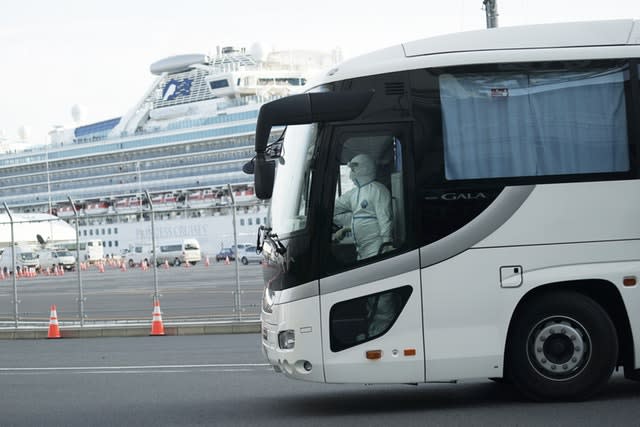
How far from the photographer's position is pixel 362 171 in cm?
806

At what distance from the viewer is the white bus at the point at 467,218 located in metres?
7.94

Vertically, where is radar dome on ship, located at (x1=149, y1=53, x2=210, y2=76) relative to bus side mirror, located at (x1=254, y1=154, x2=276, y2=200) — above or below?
above

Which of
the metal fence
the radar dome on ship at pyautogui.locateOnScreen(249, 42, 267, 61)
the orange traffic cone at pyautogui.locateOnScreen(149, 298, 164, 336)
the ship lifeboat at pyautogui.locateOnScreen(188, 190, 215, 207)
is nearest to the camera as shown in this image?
the orange traffic cone at pyautogui.locateOnScreen(149, 298, 164, 336)

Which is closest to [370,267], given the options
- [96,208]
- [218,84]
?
[96,208]

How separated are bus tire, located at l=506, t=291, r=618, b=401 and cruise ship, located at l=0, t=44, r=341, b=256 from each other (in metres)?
58.9

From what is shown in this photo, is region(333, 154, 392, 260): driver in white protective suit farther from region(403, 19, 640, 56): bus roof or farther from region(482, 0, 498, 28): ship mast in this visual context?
region(482, 0, 498, 28): ship mast

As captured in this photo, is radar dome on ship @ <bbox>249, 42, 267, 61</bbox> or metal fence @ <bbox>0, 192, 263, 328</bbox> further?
radar dome on ship @ <bbox>249, 42, 267, 61</bbox>

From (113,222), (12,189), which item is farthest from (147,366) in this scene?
(12,189)

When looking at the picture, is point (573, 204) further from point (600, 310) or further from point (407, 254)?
point (407, 254)

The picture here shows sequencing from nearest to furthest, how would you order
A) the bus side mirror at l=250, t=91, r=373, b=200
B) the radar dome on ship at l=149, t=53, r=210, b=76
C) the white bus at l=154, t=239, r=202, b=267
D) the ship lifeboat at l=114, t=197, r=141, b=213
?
the bus side mirror at l=250, t=91, r=373, b=200 < the white bus at l=154, t=239, r=202, b=267 < the ship lifeboat at l=114, t=197, r=141, b=213 < the radar dome on ship at l=149, t=53, r=210, b=76

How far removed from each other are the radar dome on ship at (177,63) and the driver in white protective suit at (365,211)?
3386 inches

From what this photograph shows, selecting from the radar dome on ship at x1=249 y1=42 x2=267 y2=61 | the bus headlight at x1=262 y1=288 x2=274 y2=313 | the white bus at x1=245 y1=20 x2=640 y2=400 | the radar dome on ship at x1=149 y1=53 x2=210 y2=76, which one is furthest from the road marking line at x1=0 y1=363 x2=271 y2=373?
the radar dome on ship at x1=149 y1=53 x2=210 y2=76

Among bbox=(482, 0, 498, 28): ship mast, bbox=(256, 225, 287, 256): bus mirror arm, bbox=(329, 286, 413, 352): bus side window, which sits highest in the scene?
bbox=(482, 0, 498, 28): ship mast

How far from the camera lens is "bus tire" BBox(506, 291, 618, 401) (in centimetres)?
800
